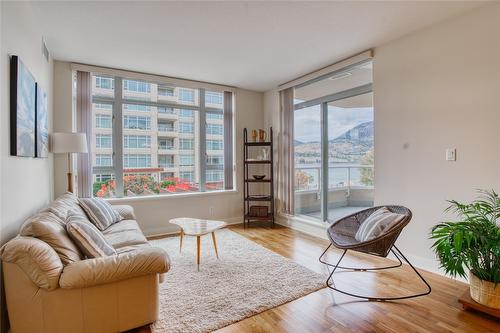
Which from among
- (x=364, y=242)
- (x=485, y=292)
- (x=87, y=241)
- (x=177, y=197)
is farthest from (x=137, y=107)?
(x=485, y=292)

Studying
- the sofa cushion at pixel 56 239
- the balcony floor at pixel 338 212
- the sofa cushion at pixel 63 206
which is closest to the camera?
the sofa cushion at pixel 56 239

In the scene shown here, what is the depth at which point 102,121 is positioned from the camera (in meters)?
4.09

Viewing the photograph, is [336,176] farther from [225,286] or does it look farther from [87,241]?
[87,241]

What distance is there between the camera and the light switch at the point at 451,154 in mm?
2623

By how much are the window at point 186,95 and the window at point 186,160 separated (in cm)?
100

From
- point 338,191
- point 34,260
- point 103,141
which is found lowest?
point 34,260

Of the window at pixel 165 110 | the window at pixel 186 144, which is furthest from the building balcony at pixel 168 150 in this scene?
the window at pixel 165 110

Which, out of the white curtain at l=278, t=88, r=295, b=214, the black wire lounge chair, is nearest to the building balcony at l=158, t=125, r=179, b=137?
the white curtain at l=278, t=88, r=295, b=214

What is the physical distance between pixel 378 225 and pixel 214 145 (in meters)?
3.34

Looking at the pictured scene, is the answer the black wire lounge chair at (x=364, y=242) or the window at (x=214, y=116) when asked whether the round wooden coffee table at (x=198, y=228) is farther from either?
the window at (x=214, y=116)

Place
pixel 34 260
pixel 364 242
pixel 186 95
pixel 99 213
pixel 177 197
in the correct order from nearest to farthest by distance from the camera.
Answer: pixel 34 260 → pixel 364 242 → pixel 99 213 → pixel 177 197 → pixel 186 95

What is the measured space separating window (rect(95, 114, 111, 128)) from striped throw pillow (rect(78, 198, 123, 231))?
1412 millimetres

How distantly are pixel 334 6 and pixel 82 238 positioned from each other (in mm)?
2822

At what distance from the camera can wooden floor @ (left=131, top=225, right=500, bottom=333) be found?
1.89 m
